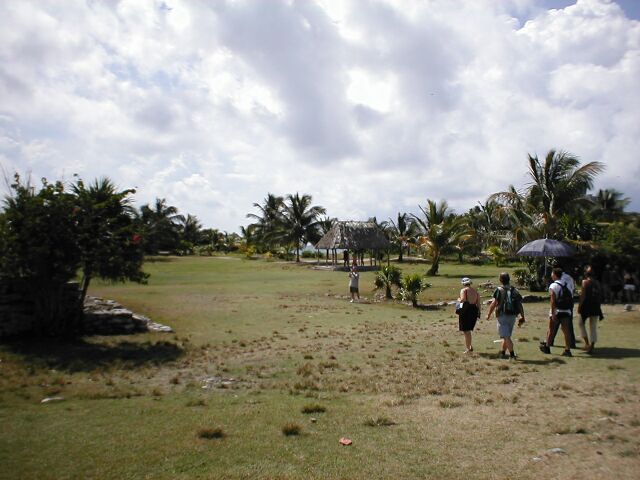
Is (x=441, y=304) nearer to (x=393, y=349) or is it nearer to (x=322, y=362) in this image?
(x=393, y=349)

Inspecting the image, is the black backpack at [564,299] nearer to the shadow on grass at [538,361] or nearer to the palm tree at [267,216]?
the shadow on grass at [538,361]

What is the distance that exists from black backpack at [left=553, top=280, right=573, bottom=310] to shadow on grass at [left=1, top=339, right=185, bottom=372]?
8.01 m

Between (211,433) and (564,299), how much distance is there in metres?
7.65

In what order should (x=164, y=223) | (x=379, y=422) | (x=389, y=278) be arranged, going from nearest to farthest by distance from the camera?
(x=379, y=422)
(x=389, y=278)
(x=164, y=223)

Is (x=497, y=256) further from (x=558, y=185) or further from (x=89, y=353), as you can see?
(x=89, y=353)

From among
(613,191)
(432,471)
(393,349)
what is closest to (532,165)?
(393,349)

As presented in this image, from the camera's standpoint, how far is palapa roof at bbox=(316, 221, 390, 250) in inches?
1720

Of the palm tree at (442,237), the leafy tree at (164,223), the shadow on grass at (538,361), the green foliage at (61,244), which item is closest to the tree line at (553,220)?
the palm tree at (442,237)

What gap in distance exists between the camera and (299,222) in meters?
54.0

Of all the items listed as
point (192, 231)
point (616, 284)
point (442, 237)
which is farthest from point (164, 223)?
point (616, 284)

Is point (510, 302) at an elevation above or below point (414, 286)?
above

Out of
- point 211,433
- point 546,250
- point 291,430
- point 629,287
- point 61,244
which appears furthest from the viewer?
point 629,287

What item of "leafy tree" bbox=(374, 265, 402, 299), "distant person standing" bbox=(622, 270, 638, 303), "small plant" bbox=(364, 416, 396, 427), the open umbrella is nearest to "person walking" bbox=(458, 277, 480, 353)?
"small plant" bbox=(364, 416, 396, 427)

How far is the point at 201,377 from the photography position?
29.2 ft
